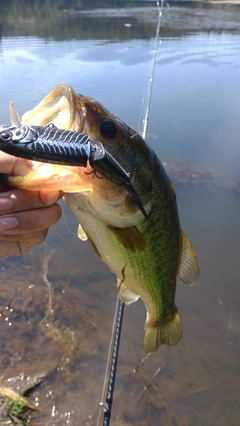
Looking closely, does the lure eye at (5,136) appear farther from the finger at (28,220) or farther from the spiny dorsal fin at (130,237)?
the spiny dorsal fin at (130,237)

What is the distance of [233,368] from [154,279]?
95.4 inches

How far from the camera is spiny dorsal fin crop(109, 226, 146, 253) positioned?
1630mm

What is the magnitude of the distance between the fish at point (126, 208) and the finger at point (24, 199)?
0.29 feet

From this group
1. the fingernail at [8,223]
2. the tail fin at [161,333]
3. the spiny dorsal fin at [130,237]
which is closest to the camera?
the fingernail at [8,223]

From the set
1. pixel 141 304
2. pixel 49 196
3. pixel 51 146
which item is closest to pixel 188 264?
pixel 49 196

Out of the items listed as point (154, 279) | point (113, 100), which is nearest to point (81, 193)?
point (154, 279)

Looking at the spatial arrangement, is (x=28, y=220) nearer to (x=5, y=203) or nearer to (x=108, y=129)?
(x=5, y=203)

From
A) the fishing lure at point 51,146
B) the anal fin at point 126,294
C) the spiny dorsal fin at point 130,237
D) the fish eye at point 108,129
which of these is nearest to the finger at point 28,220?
the spiny dorsal fin at point 130,237

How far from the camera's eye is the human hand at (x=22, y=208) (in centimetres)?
136

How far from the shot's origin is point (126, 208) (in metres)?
1.52

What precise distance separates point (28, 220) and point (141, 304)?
3.22 m

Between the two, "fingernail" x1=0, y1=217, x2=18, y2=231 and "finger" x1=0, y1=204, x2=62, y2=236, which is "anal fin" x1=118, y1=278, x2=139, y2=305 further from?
"fingernail" x1=0, y1=217, x2=18, y2=231

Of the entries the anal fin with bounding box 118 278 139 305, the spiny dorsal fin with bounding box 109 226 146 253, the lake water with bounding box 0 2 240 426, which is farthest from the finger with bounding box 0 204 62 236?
the lake water with bounding box 0 2 240 426

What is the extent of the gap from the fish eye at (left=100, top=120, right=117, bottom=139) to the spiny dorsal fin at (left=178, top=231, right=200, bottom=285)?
849mm
